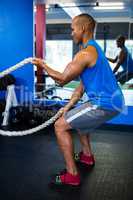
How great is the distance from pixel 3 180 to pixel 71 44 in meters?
3.27

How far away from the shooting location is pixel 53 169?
113 inches

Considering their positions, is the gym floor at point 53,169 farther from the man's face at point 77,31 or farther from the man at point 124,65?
the man's face at point 77,31

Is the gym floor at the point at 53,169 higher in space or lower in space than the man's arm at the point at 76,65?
lower

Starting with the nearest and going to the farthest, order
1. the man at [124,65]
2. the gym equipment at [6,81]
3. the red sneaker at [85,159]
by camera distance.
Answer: the red sneaker at [85,159], the gym equipment at [6,81], the man at [124,65]

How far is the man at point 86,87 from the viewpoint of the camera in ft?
7.55

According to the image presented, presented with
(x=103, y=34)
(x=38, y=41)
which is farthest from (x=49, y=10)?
(x=103, y=34)

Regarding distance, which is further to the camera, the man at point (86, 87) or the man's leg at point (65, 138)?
the man's leg at point (65, 138)

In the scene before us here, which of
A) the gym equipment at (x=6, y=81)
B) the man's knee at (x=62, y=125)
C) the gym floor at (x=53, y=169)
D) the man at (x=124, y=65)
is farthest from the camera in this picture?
the man at (x=124, y=65)

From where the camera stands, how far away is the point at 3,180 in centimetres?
262

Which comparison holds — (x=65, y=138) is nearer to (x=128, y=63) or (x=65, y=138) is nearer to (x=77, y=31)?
(x=77, y=31)

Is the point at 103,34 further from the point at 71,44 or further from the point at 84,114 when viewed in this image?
the point at 84,114

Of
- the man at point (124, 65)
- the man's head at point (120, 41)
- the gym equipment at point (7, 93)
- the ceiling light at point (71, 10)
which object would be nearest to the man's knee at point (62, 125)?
the gym equipment at point (7, 93)

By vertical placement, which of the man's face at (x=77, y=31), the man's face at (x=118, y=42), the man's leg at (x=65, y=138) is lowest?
the man's leg at (x=65, y=138)

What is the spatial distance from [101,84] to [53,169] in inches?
43.9
